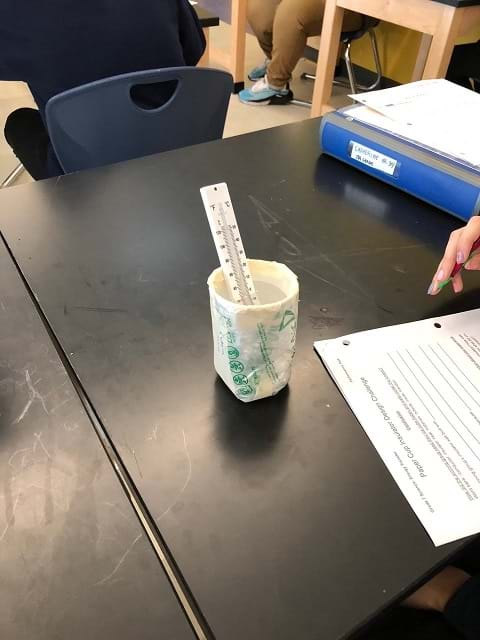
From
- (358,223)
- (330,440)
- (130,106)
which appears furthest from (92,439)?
(130,106)

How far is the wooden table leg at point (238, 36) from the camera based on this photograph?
3.02 m

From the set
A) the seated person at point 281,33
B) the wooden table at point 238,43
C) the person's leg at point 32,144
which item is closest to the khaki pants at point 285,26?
the seated person at point 281,33

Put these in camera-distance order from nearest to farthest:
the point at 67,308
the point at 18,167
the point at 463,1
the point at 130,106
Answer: the point at 67,308, the point at 130,106, the point at 463,1, the point at 18,167

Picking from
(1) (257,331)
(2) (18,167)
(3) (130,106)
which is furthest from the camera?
(2) (18,167)

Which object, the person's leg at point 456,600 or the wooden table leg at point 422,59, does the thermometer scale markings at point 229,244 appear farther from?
the wooden table leg at point 422,59

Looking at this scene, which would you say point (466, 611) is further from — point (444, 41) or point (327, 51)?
point (327, 51)

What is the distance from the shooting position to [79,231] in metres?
0.77

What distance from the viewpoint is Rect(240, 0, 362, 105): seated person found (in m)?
2.80

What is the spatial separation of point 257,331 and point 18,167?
218 cm

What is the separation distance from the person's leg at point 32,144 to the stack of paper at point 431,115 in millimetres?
840

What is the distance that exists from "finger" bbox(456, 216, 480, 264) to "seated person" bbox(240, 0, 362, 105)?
2341 mm

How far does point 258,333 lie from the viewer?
1.58 feet

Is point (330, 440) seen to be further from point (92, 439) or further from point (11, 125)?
point (11, 125)

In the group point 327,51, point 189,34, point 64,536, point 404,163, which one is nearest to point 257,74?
point 327,51
